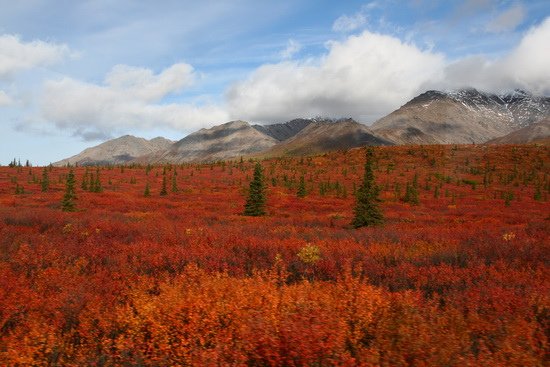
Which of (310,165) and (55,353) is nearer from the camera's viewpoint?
(55,353)

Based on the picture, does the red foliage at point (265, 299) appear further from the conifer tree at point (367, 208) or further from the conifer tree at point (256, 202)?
the conifer tree at point (256, 202)

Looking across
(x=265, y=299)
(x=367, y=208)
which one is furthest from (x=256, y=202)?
(x=265, y=299)

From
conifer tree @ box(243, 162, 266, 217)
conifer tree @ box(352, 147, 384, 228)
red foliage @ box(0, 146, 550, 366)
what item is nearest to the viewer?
red foliage @ box(0, 146, 550, 366)

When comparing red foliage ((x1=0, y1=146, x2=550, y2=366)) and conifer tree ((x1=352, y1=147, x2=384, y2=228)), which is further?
conifer tree ((x1=352, y1=147, x2=384, y2=228))

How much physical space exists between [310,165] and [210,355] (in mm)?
76571

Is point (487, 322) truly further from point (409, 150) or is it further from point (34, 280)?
point (409, 150)

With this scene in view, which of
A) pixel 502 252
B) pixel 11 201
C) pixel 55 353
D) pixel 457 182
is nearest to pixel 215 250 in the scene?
pixel 55 353

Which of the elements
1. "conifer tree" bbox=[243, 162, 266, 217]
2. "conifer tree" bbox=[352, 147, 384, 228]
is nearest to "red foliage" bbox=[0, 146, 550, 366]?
"conifer tree" bbox=[352, 147, 384, 228]

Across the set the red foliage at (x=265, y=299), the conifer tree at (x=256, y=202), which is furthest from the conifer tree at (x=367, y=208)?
the conifer tree at (x=256, y=202)

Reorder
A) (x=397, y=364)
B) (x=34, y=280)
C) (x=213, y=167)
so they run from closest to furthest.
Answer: (x=397, y=364)
(x=34, y=280)
(x=213, y=167)

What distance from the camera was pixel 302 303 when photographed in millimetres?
6789

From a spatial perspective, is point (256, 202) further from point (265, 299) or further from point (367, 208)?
point (265, 299)

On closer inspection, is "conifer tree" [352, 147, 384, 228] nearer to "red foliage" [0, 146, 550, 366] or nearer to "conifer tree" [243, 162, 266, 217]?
"red foliage" [0, 146, 550, 366]

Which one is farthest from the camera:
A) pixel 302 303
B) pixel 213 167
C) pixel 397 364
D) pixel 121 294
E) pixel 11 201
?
pixel 213 167
